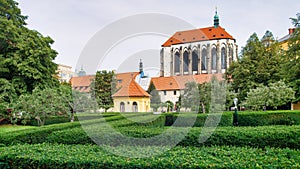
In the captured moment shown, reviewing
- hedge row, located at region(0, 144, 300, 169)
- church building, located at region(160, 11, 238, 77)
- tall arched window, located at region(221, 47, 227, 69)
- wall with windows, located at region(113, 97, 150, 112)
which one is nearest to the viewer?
hedge row, located at region(0, 144, 300, 169)

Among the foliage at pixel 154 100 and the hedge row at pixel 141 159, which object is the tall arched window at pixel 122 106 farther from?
the hedge row at pixel 141 159

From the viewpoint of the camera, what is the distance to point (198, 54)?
52.4 meters

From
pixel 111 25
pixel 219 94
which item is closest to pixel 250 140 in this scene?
pixel 111 25

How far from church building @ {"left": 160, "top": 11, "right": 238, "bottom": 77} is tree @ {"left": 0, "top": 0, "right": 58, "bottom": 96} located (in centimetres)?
3164

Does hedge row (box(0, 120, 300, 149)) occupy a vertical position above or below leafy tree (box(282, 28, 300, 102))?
below

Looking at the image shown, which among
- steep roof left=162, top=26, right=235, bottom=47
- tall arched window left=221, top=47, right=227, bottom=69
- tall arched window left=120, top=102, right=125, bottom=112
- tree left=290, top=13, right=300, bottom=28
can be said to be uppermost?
steep roof left=162, top=26, right=235, bottom=47

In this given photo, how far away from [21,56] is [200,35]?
4036cm

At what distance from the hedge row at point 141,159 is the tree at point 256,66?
20.4 meters

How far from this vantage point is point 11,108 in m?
16.2

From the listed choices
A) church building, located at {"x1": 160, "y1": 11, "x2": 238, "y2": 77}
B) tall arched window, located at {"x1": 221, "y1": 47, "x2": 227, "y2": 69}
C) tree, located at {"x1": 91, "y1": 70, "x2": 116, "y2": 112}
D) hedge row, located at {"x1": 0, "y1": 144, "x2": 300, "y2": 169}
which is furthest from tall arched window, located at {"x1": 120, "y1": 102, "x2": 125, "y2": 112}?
tall arched window, located at {"x1": 221, "y1": 47, "x2": 227, "y2": 69}

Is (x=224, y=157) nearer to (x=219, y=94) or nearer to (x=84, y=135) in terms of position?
(x=84, y=135)

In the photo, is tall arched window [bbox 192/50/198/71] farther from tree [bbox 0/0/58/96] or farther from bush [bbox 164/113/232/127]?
bush [bbox 164/113/232/127]

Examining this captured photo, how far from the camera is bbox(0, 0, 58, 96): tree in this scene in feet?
63.6

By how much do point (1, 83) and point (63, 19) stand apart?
444 inches
